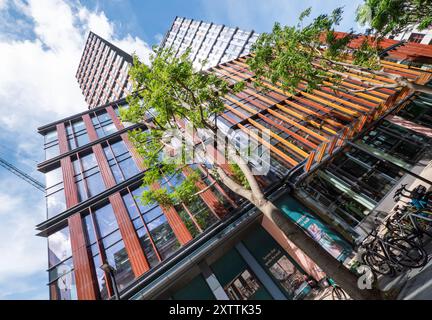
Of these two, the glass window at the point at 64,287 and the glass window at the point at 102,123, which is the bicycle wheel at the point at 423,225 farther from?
the glass window at the point at 102,123

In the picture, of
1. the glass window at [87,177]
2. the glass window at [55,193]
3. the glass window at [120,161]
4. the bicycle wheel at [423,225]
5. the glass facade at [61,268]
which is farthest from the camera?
the glass window at [120,161]

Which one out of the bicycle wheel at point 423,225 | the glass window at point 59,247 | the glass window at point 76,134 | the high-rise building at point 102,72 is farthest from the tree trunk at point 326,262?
the high-rise building at point 102,72

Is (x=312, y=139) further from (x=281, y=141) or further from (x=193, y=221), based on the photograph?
(x=193, y=221)

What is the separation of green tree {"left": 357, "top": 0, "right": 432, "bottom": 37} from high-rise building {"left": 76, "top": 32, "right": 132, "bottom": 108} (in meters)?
41.1

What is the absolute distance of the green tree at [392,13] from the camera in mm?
10867

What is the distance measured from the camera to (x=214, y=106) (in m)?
10.2

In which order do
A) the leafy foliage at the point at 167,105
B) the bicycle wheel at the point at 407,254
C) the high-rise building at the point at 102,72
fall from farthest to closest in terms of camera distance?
the high-rise building at the point at 102,72
the leafy foliage at the point at 167,105
the bicycle wheel at the point at 407,254

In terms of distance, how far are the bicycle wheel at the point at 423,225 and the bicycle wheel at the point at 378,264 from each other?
5.19 ft

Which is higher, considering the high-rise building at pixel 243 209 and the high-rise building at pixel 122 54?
the high-rise building at pixel 122 54

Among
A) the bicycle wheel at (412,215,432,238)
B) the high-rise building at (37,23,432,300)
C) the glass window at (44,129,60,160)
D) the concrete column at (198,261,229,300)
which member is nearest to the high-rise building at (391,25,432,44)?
the high-rise building at (37,23,432,300)

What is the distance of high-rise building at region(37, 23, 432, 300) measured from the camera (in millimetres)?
9109

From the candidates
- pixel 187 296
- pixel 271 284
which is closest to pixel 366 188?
pixel 271 284

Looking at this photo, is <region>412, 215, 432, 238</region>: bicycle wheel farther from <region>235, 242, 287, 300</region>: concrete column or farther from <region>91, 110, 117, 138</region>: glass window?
<region>91, 110, 117, 138</region>: glass window

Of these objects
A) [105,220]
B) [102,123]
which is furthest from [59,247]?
[102,123]
